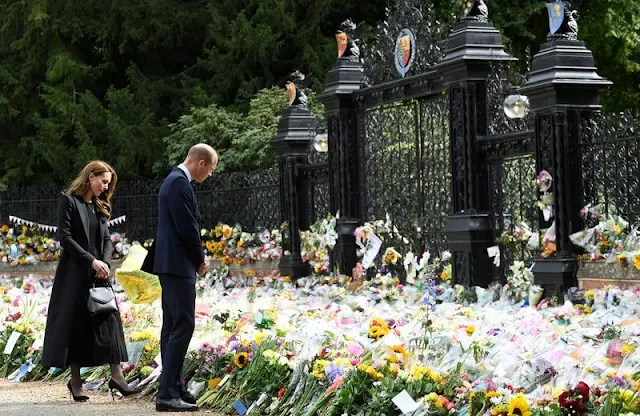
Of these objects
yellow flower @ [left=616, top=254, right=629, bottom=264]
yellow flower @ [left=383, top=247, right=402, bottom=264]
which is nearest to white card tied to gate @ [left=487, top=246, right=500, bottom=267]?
yellow flower @ [left=383, top=247, right=402, bottom=264]

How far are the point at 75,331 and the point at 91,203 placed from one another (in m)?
0.88

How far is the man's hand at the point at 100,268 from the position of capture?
8.23 metres

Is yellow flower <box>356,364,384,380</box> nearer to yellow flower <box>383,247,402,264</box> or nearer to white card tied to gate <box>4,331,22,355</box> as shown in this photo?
white card tied to gate <box>4,331,22,355</box>

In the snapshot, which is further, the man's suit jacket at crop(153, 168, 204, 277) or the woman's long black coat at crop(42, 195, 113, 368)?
the woman's long black coat at crop(42, 195, 113, 368)

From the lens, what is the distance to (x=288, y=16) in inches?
917

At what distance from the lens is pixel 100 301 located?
8336 mm

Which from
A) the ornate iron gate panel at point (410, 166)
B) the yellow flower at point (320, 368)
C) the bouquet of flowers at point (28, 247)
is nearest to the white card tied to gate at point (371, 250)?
the ornate iron gate panel at point (410, 166)

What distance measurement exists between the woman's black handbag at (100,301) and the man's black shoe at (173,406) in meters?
1.04

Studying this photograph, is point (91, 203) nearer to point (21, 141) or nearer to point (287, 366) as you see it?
point (287, 366)

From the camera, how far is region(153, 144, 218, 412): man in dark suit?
→ 743 cm

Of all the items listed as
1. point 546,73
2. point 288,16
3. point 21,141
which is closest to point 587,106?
point 546,73

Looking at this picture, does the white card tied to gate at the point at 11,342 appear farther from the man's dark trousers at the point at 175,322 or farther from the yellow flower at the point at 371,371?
the yellow flower at the point at 371,371

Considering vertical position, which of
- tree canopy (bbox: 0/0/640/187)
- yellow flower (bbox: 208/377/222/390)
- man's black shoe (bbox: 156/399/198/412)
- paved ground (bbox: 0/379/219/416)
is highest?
tree canopy (bbox: 0/0/640/187)

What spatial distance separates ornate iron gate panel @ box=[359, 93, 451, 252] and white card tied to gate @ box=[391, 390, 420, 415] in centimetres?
555
